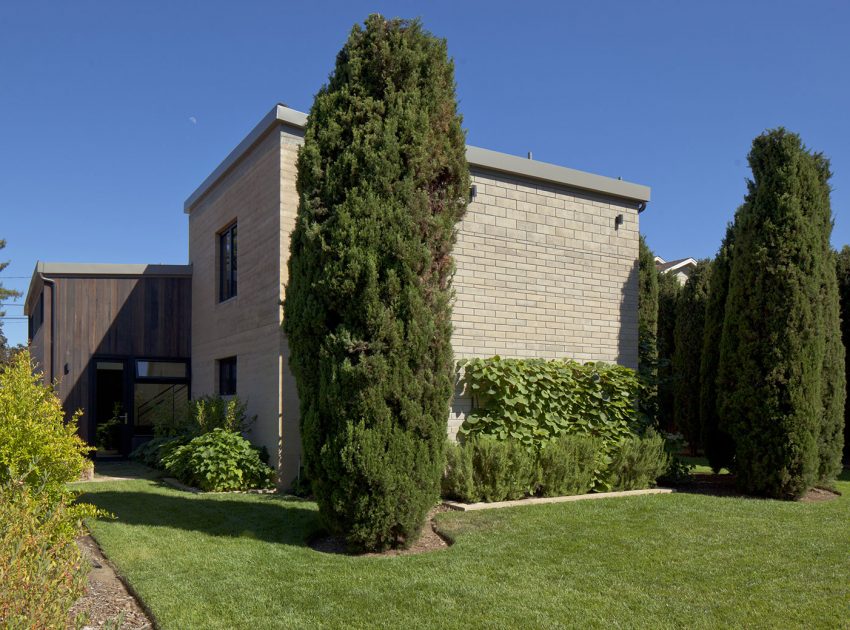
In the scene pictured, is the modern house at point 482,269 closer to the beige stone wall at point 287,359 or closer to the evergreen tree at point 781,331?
the beige stone wall at point 287,359

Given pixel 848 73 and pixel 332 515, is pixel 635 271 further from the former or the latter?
pixel 332 515

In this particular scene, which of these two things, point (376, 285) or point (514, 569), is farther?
point (376, 285)

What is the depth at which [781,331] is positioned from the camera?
950 cm

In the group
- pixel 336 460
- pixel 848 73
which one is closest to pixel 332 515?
pixel 336 460

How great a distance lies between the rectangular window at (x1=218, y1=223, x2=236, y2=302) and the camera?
499 inches

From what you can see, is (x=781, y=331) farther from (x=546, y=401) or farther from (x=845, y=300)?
(x=845, y=300)

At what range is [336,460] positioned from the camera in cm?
639

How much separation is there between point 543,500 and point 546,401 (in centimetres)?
151

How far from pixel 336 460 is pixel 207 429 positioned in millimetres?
5332

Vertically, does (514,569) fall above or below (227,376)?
below

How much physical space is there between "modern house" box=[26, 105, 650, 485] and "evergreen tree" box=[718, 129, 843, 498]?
1.96 metres

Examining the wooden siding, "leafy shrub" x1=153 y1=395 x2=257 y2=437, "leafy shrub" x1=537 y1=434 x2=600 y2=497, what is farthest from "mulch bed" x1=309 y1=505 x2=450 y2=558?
the wooden siding

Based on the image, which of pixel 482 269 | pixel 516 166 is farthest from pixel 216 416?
pixel 516 166

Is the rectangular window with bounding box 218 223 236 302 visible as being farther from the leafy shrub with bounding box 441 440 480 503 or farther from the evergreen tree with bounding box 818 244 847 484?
the evergreen tree with bounding box 818 244 847 484
